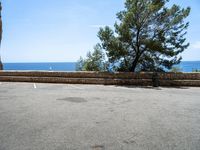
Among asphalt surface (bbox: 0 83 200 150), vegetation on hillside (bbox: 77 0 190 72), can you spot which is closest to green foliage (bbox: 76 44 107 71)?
vegetation on hillside (bbox: 77 0 190 72)

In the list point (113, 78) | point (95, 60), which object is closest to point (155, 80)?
point (113, 78)

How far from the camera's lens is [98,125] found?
5.56 meters

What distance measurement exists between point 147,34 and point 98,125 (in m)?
12.2

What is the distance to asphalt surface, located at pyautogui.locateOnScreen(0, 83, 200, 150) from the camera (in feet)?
14.2

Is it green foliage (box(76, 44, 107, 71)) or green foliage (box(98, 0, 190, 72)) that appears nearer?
green foliage (box(98, 0, 190, 72))

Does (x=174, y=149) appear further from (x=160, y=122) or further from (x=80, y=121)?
(x=80, y=121)

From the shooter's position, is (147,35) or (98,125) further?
(147,35)

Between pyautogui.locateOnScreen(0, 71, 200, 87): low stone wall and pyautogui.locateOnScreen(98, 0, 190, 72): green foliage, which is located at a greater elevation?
pyautogui.locateOnScreen(98, 0, 190, 72): green foliage

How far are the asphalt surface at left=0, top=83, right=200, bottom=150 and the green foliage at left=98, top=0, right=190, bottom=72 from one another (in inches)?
323

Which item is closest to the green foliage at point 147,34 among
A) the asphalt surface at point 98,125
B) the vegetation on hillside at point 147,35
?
the vegetation on hillside at point 147,35

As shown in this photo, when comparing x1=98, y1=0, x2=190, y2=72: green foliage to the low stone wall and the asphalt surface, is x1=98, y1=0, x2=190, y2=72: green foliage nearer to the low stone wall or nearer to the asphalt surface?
the low stone wall

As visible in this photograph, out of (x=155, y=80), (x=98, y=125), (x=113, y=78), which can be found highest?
(x=113, y=78)

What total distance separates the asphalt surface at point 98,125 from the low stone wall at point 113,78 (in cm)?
622

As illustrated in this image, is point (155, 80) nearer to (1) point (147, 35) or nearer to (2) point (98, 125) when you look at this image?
(1) point (147, 35)
